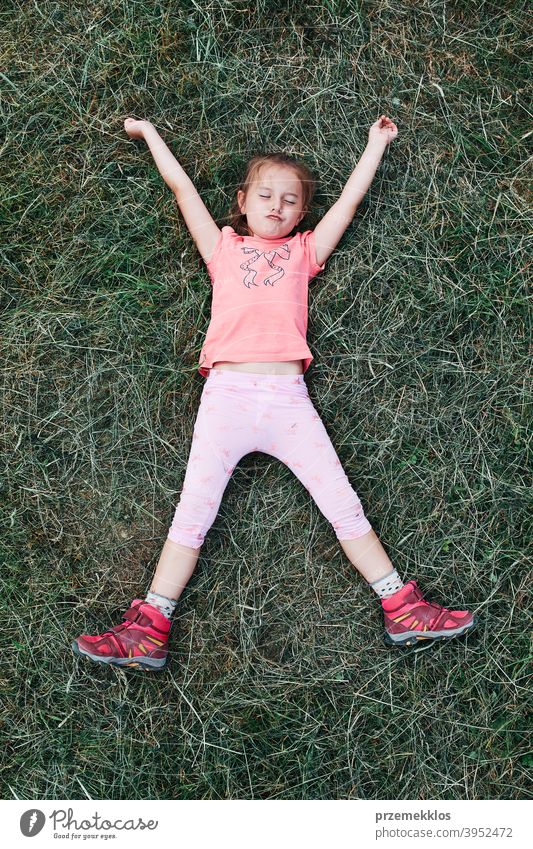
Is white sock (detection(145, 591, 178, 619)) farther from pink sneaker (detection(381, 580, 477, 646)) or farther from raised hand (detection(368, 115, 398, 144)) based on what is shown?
raised hand (detection(368, 115, 398, 144))

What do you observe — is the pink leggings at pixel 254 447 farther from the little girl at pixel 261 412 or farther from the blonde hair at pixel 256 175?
the blonde hair at pixel 256 175

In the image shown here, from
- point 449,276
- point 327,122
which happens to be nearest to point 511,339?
point 449,276

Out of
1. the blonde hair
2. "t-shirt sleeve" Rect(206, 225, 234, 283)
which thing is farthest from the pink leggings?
the blonde hair

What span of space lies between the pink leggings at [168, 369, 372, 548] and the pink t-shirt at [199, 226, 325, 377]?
94 millimetres

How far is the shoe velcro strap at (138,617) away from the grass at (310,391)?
0.09m

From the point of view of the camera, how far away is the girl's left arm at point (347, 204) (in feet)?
9.16

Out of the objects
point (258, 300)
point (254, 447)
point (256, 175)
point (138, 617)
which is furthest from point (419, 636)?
point (256, 175)

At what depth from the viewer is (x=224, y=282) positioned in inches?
108

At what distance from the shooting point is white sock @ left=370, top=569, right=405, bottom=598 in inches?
107

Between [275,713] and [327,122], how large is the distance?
2.44m

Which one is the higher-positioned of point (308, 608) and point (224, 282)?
point (224, 282)

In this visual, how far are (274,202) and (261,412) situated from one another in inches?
32.7
